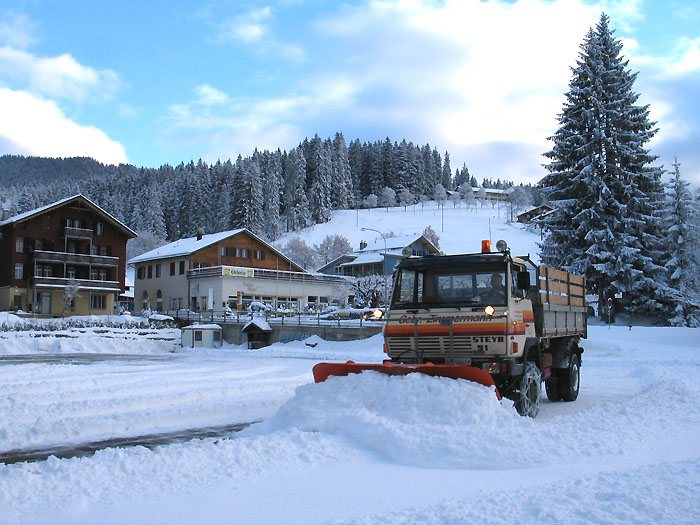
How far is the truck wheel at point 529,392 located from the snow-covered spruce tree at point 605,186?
26.5m

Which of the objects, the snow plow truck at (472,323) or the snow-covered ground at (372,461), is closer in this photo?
the snow-covered ground at (372,461)

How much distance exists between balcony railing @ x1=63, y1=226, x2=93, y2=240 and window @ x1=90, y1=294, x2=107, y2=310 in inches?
222

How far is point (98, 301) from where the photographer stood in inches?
2384

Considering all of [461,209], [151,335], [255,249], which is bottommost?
[151,335]

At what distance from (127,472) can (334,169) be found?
121 m

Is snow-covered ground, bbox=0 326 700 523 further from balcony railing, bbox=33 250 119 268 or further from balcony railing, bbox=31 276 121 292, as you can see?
balcony railing, bbox=33 250 119 268

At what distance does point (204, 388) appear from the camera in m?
15.6

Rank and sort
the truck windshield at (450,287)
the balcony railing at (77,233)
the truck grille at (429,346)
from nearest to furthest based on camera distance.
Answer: the truck grille at (429,346) → the truck windshield at (450,287) → the balcony railing at (77,233)

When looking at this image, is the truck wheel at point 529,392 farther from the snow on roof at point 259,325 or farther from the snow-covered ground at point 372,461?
the snow on roof at point 259,325

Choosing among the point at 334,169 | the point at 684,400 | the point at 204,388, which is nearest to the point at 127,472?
the point at 204,388

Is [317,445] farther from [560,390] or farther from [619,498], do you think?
[560,390]

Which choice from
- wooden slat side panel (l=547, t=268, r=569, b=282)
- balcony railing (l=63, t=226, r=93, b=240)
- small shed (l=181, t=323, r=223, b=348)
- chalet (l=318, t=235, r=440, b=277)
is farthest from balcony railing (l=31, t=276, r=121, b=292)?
wooden slat side panel (l=547, t=268, r=569, b=282)

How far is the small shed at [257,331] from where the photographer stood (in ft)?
136

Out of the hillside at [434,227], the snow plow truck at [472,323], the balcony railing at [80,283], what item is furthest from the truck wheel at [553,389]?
the hillside at [434,227]
